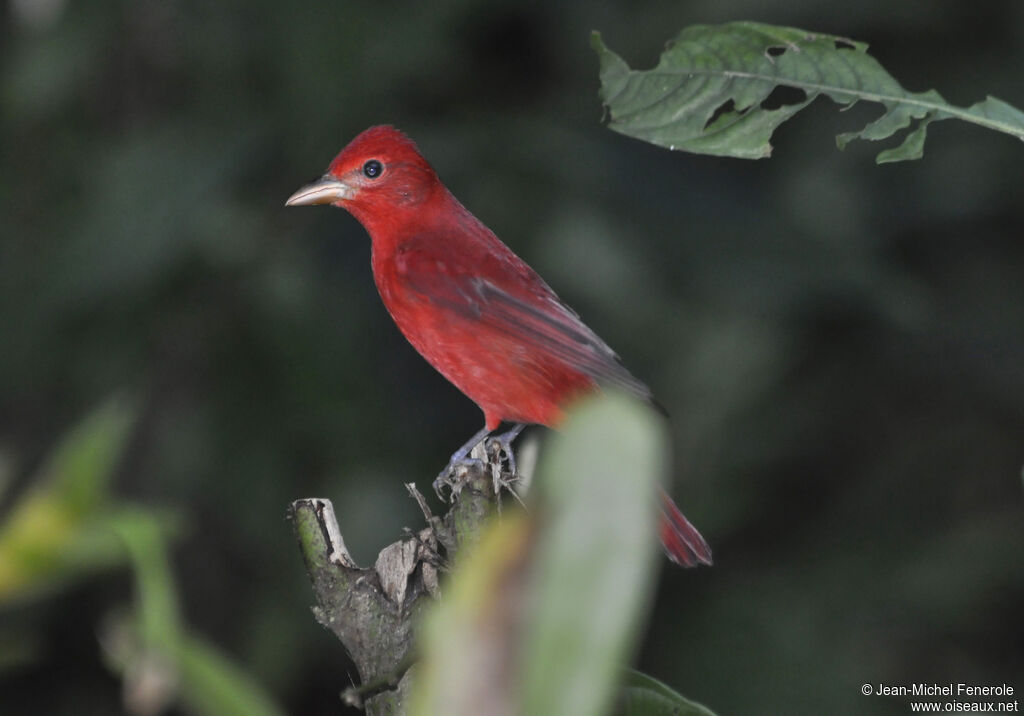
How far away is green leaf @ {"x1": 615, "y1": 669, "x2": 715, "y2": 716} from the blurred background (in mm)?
2186

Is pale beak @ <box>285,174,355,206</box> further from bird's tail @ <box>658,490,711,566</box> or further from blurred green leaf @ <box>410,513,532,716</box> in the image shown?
blurred green leaf @ <box>410,513,532,716</box>

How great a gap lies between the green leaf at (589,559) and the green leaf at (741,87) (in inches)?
52.6

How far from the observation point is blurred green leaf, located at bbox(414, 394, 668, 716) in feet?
2.52

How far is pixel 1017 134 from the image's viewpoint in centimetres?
188

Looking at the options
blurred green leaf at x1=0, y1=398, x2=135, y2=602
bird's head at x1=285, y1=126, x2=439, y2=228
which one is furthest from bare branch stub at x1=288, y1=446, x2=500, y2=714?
bird's head at x1=285, y1=126, x2=439, y2=228

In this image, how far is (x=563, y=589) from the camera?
2.58ft

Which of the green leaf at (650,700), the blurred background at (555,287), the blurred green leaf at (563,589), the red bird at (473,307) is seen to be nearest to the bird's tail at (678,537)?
the red bird at (473,307)

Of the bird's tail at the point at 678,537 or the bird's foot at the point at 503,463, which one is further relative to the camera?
the bird's tail at the point at 678,537

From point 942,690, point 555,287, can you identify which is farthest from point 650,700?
point 942,690

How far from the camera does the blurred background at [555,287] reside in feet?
12.7

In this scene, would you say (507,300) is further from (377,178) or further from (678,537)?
(678,537)

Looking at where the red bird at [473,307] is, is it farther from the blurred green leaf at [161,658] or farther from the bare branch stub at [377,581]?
the blurred green leaf at [161,658]

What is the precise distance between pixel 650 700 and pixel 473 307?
1240 millimetres

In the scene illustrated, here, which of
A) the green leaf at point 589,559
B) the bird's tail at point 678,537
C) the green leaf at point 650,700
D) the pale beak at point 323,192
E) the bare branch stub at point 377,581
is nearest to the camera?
the green leaf at point 589,559
